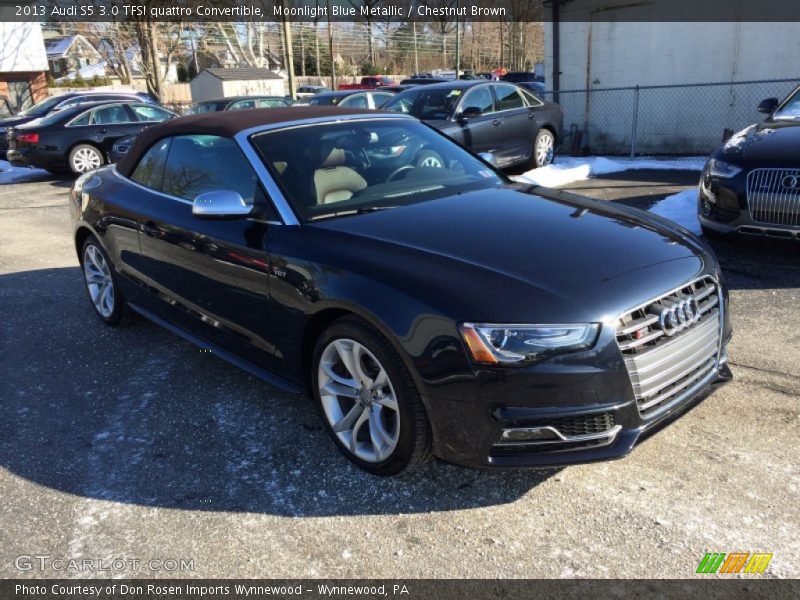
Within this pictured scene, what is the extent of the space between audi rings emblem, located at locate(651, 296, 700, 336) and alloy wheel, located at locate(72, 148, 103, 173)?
13540mm

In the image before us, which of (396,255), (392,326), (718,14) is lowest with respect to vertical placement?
(392,326)

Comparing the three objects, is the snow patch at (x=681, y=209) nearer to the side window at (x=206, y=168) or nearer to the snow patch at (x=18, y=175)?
the side window at (x=206, y=168)

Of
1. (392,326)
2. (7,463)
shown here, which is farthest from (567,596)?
(7,463)

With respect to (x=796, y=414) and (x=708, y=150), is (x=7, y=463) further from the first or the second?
(x=708, y=150)

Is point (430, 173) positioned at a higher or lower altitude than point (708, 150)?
higher

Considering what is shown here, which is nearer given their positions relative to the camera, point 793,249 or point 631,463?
point 631,463

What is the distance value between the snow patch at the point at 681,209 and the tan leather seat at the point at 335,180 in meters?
4.43

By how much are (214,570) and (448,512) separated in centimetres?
96

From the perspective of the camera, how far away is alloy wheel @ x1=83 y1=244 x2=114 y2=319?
17.1ft

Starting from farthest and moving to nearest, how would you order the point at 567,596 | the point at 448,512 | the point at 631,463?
the point at 631,463
the point at 448,512
the point at 567,596

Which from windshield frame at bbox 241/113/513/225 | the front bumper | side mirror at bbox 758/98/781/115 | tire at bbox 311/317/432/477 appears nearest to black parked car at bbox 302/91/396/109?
side mirror at bbox 758/98/781/115

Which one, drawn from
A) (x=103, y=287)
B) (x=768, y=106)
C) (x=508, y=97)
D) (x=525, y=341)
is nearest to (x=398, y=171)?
(x=525, y=341)

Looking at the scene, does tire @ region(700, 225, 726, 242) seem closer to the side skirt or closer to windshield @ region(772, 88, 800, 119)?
windshield @ region(772, 88, 800, 119)

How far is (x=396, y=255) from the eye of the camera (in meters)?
2.99
